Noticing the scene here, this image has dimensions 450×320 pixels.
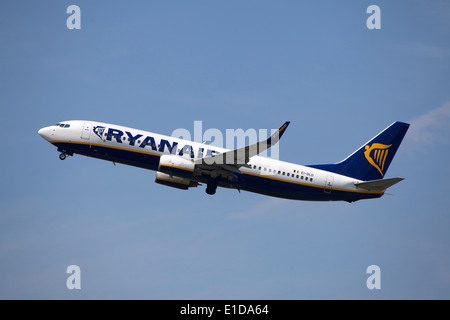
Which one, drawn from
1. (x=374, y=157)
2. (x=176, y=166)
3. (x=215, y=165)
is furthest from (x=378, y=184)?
(x=176, y=166)

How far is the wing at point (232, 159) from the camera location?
209 ft

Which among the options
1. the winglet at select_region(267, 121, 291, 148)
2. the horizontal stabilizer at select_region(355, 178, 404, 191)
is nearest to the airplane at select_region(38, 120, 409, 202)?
the horizontal stabilizer at select_region(355, 178, 404, 191)

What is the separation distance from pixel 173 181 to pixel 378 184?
70.0ft

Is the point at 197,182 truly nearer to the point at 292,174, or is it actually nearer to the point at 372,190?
the point at 292,174

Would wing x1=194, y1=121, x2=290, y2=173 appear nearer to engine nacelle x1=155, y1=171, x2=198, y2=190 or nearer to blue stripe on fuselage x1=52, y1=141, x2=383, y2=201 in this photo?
blue stripe on fuselage x1=52, y1=141, x2=383, y2=201

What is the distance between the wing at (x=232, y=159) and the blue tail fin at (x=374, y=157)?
10.4 metres

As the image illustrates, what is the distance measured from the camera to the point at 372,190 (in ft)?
229

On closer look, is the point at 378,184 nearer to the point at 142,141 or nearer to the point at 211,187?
the point at 211,187

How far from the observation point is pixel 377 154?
73.5m

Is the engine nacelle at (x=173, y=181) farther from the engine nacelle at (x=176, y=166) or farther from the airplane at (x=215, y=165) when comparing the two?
the engine nacelle at (x=176, y=166)

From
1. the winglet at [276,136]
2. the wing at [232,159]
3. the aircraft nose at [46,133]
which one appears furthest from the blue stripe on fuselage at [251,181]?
the winglet at [276,136]
